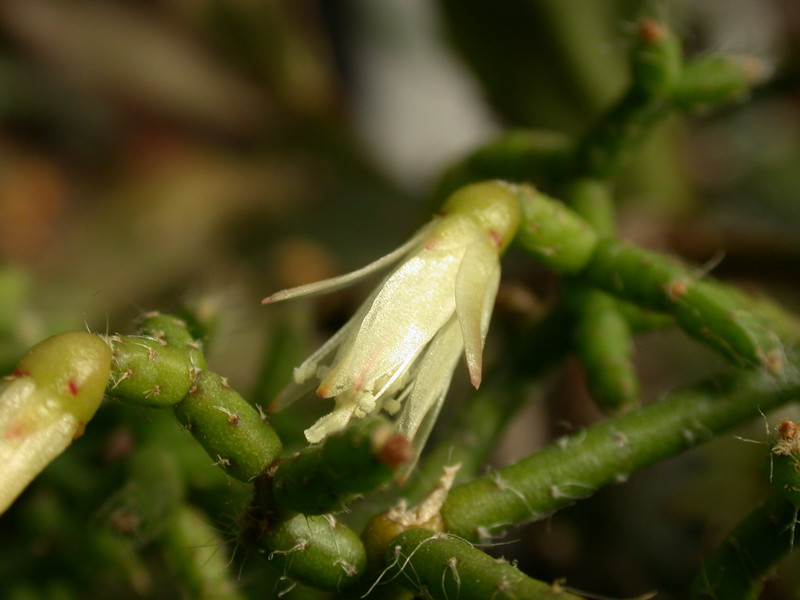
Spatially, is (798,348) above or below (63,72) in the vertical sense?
below

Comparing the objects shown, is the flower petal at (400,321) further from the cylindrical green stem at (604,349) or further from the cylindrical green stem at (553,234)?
the cylindrical green stem at (604,349)

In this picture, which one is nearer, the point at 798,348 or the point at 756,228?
the point at 798,348

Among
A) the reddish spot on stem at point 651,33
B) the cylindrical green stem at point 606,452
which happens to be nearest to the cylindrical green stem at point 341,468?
the cylindrical green stem at point 606,452

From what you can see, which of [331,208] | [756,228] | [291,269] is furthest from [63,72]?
[756,228]

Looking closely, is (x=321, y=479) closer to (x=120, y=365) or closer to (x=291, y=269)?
(x=120, y=365)

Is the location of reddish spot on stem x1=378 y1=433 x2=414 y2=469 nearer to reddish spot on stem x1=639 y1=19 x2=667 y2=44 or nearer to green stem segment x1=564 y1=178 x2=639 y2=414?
green stem segment x1=564 y1=178 x2=639 y2=414

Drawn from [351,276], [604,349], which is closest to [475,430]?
[604,349]
